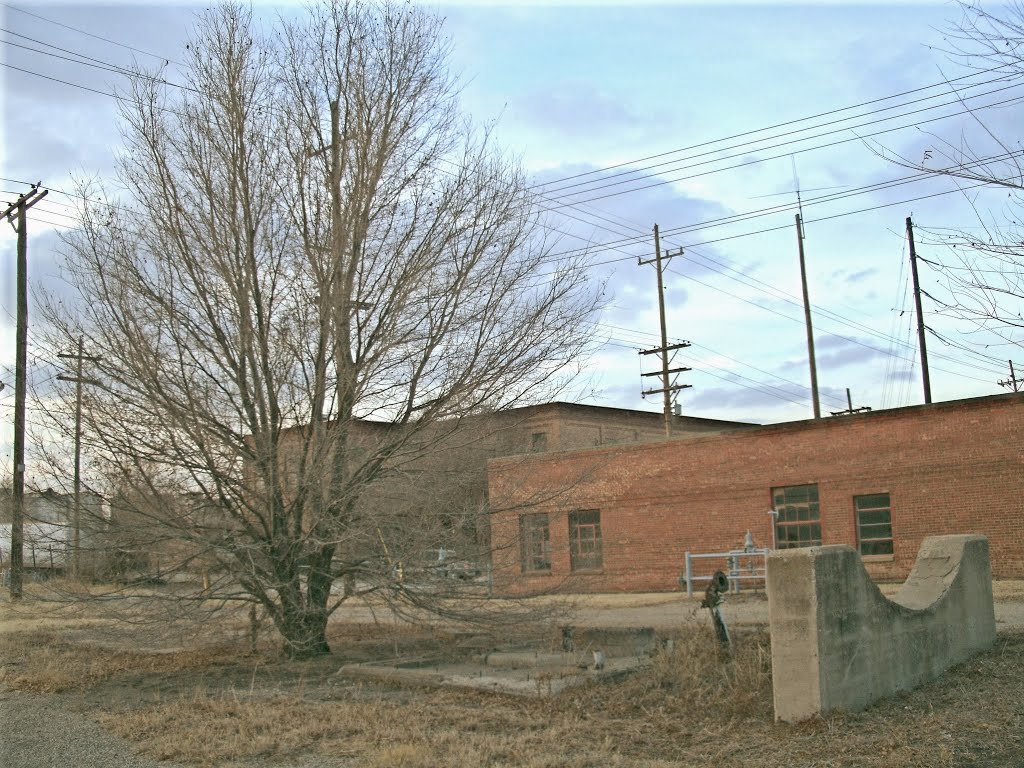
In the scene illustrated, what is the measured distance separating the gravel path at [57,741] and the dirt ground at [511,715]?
0.45ft

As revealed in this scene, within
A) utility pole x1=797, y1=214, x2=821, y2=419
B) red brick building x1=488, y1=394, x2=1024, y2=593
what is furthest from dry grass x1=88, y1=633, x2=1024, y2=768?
utility pole x1=797, y1=214, x2=821, y2=419

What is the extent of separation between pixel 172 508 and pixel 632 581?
19.1m

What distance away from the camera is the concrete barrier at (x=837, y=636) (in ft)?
25.4

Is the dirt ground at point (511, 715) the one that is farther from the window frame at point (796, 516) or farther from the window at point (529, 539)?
the window frame at point (796, 516)

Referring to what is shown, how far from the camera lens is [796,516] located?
25344 millimetres

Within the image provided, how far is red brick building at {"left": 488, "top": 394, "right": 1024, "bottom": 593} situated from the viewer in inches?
865

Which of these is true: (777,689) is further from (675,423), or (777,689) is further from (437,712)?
(675,423)

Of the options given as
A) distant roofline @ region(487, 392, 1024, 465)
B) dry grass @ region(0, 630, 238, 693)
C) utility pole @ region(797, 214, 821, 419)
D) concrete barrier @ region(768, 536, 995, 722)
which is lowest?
dry grass @ region(0, 630, 238, 693)

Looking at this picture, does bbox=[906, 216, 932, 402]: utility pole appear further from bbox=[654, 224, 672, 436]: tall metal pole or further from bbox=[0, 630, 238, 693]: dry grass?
bbox=[0, 630, 238, 693]: dry grass

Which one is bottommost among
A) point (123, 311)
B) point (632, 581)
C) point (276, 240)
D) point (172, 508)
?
point (632, 581)

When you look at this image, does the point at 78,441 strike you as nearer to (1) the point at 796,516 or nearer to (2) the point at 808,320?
(1) the point at 796,516

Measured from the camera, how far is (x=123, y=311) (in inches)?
448

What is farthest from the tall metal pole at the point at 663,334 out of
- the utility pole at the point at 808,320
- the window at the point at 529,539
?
the window at the point at 529,539

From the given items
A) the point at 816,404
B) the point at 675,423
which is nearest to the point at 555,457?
the point at 816,404
